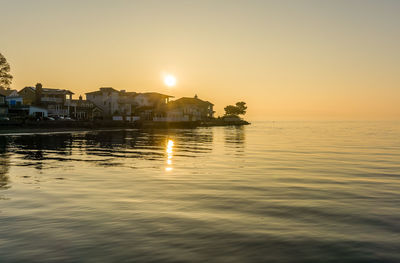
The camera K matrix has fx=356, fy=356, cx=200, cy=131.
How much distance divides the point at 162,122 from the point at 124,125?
1858 cm

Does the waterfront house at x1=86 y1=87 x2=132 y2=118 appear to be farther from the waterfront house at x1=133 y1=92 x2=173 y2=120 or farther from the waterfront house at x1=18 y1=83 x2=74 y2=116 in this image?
the waterfront house at x1=18 y1=83 x2=74 y2=116

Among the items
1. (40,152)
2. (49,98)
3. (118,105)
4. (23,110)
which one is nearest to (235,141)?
(40,152)

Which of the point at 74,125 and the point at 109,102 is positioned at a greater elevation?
the point at 109,102

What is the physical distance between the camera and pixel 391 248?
354 inches

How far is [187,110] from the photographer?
156 metres

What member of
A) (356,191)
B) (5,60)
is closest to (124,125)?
(5,60)

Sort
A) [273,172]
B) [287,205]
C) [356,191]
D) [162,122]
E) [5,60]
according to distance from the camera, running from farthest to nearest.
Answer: [162,122]
[5,60]
[273,172]
[356,191]
[287,205]

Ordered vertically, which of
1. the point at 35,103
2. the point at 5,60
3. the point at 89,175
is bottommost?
the point at 89,175

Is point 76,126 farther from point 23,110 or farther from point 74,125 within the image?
point 23,110

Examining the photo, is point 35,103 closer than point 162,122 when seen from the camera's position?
Yes

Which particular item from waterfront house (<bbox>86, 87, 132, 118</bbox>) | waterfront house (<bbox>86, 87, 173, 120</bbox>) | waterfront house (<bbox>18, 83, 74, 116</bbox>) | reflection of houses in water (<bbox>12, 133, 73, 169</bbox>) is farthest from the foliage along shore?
reflection of houses in water (<bbox>12, 133, 73, 169</bbox>)

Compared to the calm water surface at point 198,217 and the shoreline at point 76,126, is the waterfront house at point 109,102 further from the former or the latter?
the calm water surface at point 198,217

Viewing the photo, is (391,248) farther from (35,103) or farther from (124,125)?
(35,103)

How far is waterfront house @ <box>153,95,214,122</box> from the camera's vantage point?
136538 mm
